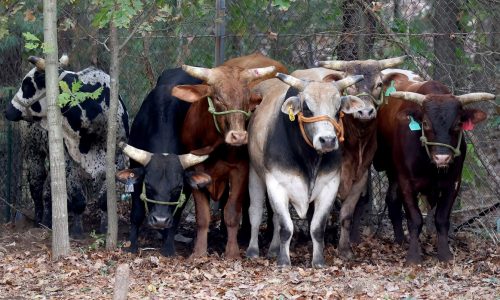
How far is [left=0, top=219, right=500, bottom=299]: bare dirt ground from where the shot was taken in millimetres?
8812

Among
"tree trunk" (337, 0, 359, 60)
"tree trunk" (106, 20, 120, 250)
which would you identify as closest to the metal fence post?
"tree trunk" (337, 0, 359, 60)

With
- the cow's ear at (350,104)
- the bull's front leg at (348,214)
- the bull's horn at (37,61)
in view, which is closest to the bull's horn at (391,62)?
the cow's ear at (350,104)

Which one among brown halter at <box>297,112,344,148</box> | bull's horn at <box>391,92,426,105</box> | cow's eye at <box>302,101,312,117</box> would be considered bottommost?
brown halter at <box>297,112,344,148</box>

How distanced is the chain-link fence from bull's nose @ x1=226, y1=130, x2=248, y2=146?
1.61m

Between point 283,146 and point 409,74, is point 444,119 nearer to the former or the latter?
point 283,146

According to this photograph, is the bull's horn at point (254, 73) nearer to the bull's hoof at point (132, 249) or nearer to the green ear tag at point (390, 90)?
the green ear tag at point (390, 90)

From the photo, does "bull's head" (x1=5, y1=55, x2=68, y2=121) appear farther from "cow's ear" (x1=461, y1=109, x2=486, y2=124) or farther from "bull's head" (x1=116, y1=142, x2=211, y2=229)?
"cow's ear" (x1=461, y1=109, x2=486, y2=124)

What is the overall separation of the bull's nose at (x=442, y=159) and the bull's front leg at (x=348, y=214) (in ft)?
4.21

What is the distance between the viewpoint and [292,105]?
1034cm

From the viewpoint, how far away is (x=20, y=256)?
11078 millimetres

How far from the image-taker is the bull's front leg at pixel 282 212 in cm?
1041

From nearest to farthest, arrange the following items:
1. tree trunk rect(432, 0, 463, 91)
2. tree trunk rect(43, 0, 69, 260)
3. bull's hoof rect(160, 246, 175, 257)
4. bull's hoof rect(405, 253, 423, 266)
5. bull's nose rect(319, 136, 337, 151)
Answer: bull's nose rect(319, 136, 337, 151)
tree trunk rect(43, 0, 69, 260)
bull's hoof rect(405, 253, 423, 266)
bull's hoof rect(160, 246, 175, 257)
tree trunk rect(432, 0, 463, 91)

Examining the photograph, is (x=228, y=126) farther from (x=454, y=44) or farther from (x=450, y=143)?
(x=454, y=44)

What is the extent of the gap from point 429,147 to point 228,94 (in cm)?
215
